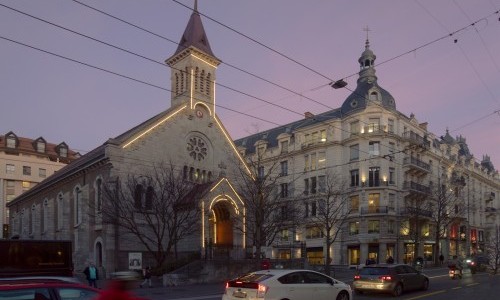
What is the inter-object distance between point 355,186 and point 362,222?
4.53m

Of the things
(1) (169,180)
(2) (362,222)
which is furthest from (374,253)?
(1) (169,180)

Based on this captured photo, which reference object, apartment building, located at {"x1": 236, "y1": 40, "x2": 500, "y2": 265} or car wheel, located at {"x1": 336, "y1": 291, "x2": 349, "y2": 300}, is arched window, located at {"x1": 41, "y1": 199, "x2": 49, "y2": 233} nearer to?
apartment building, located at {"x1": 236, "y1": 40, "x2": 500, "y2": 265}

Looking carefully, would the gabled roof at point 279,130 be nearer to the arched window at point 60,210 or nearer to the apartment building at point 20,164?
the arched window at point 60,210

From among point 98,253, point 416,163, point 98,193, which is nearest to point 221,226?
point 98,253

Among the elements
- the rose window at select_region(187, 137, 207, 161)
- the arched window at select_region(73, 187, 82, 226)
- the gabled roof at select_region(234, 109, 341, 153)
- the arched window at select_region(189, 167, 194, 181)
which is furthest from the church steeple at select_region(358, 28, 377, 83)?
the arched window at select_region(73, 187, 82, 226)

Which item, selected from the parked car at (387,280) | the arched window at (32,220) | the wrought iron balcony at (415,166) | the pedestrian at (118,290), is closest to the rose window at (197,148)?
the arched window at (32,220)

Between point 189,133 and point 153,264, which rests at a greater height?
point 189,133

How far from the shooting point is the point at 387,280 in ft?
62.5

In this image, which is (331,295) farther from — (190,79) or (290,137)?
(290,137)

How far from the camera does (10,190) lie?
257ft

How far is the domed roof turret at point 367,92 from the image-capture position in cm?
5722

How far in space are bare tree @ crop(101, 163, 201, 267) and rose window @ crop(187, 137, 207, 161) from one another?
4896mm

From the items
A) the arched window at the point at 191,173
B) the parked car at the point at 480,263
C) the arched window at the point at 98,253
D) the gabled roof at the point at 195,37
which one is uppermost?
the gabled roof at the point at 195,37

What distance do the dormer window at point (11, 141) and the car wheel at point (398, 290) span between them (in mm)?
75793
